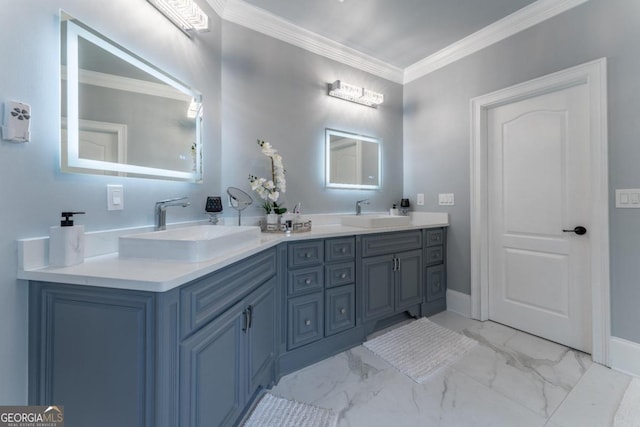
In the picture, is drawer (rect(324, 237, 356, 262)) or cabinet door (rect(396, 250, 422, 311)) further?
cabinet door (rect(396, 250, 422, 311))

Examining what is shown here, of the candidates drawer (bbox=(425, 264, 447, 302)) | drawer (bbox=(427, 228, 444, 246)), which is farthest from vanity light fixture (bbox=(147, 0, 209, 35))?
drawer (bbox=(425, 264, 447, 302))

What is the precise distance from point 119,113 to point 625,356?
319 centimetres

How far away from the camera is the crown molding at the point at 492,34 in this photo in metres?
2.01

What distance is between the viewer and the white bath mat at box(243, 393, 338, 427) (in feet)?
4.42

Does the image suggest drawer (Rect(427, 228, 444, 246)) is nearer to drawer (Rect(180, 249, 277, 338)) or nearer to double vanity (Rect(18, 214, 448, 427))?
double vanity (Rect(18, 214, 448, 427))

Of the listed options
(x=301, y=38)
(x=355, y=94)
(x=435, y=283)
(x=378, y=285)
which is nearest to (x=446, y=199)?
(x=435, y=283)

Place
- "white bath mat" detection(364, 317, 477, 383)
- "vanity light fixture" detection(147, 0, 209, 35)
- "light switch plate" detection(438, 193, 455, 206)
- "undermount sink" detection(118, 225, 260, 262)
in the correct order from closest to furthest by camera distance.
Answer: "undermount sink" detection(118, 225, 260, 262), "vanity light fixture" detection(147, 0, 209, 35), "white bath mat" detection(364, 317, 477, 383), "light switch plate" detection(438, 193, 455, 206)

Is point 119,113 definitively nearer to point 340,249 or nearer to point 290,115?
point 290,115

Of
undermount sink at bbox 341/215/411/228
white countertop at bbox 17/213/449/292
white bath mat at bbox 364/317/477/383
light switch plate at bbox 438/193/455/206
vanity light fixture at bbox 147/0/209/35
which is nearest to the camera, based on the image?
white countertop at bbox 17/213/449/292

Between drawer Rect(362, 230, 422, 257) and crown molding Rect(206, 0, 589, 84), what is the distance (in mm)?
1751

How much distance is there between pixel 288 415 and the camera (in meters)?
1.40

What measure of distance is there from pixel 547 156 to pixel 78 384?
3.03 m

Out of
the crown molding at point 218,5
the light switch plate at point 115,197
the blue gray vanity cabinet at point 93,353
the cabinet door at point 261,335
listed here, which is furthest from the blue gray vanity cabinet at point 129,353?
the crown molding at point 218,5

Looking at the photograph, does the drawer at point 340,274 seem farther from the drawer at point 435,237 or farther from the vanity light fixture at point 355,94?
the vanity light fixture at point 355,94
